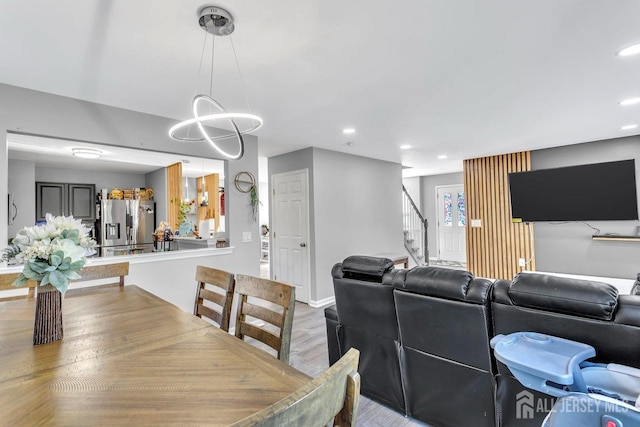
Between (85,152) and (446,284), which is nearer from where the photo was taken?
(446,284)

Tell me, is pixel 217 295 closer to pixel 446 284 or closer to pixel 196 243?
pixel 446 284

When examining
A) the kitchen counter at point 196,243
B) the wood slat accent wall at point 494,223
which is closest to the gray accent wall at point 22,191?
the kitchen counter at point 196,243

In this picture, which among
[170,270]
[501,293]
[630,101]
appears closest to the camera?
[501,293]

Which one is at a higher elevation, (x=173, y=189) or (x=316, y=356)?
(x=173, y=189)

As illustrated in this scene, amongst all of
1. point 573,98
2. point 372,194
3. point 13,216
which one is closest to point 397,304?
point 573,98

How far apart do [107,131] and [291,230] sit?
2897 mm

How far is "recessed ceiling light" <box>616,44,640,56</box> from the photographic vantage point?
2.17 meters

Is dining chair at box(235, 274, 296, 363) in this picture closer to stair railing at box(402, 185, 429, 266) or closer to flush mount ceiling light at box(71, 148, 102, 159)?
flush mount ceiling light at box(71, 148, 102, 159)

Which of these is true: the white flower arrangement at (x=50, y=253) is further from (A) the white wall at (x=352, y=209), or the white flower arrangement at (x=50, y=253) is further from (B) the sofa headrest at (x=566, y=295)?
(A) the white wall at (x=352, y=209)

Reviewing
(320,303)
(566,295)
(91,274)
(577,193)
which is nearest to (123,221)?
(320,303)

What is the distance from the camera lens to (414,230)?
7883 mm

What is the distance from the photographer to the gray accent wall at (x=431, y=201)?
8.53 m

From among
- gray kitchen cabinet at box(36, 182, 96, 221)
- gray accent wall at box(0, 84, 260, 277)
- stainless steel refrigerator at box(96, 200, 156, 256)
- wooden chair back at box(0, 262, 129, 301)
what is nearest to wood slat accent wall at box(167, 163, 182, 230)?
stainless steel refrigerator at box(96, 200, 156, 256)

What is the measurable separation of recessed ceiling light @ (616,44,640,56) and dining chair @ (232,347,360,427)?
2986mm
